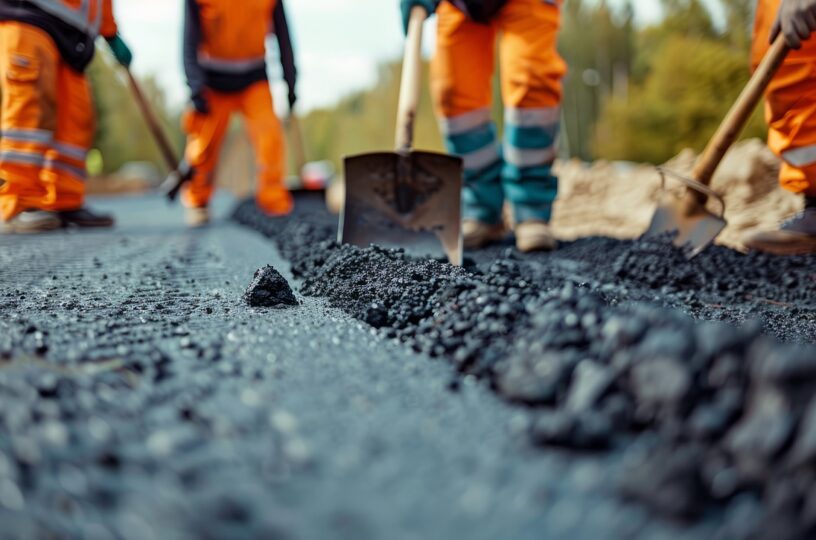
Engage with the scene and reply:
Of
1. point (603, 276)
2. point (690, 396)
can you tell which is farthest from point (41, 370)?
Answer: point (603, 276)

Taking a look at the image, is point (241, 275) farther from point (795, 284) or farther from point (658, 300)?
point (795, 284)

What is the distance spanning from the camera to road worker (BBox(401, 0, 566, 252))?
8.24 ft

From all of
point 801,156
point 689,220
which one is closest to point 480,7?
point 689,220

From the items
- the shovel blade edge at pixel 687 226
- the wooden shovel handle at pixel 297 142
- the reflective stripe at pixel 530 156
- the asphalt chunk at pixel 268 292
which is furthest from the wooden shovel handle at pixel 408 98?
the wooden shovel handle at pixel 297 142

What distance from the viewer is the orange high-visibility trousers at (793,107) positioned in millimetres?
2156

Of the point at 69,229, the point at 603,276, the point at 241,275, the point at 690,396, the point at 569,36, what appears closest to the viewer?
the point at 690,396

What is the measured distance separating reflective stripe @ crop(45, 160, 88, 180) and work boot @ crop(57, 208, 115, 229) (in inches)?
8.9

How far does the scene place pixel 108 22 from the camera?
3574mm

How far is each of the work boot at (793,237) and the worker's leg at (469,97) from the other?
120 centimetres

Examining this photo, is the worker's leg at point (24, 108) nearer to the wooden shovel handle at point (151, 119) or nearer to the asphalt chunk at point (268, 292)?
the wooden shovel handle at point (151, 119)

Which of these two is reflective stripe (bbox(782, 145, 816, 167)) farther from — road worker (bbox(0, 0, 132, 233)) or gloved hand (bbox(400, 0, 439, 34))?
road worker (bbox(0, 0, 132, 233))

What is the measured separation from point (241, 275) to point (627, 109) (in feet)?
40.8

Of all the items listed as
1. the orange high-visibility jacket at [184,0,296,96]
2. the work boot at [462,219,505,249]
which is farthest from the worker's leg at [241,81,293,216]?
the work boot at [462,219,505,249]

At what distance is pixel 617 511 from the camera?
0.60 meters
